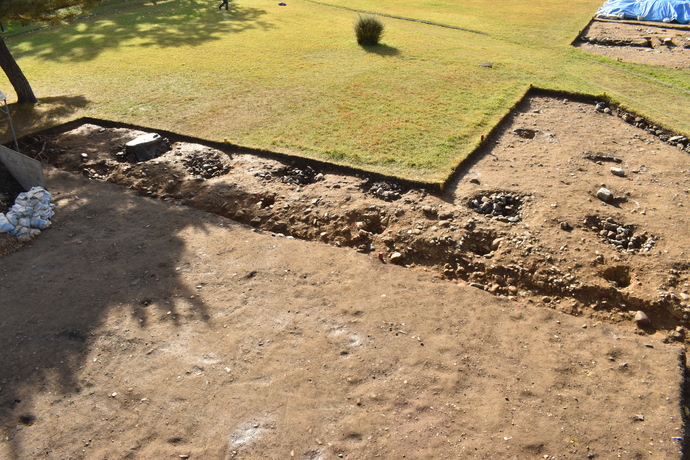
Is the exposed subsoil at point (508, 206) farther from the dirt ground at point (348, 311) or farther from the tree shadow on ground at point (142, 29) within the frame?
the tree shadow on ground at point (142, 29)

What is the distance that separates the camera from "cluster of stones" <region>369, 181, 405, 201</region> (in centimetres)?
689

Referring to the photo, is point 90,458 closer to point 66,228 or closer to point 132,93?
point 66,228

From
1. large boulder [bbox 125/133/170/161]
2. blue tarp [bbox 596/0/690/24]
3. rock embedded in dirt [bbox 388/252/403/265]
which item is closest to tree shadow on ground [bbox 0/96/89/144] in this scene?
large boulder [bbox 125/133/170/161]

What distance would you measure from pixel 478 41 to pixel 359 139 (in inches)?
321

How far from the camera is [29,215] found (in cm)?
664

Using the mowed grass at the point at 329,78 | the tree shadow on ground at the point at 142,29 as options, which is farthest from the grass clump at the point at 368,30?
the tree shadow on ground at the point at 142,29

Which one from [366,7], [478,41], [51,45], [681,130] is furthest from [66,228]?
[366,7]

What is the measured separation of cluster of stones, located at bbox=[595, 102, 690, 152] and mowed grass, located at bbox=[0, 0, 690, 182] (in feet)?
0.67

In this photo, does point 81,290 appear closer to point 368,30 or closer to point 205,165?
point 205,165

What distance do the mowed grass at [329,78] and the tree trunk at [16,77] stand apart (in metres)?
0.48

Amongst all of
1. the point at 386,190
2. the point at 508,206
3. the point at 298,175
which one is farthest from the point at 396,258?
the point at 298,175

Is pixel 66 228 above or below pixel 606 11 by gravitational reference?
below

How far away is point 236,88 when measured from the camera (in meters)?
10.9

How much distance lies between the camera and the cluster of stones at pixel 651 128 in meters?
8.38
